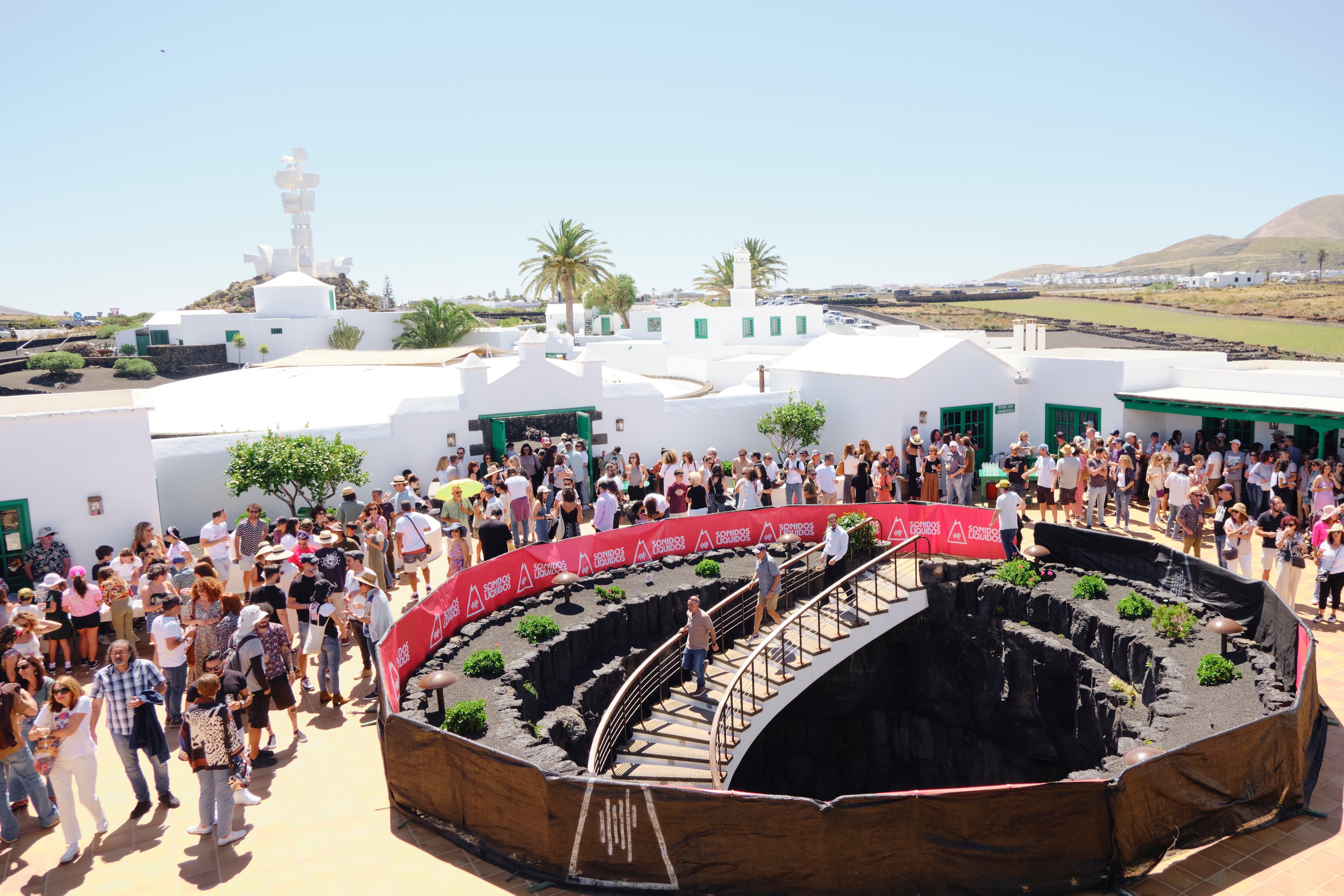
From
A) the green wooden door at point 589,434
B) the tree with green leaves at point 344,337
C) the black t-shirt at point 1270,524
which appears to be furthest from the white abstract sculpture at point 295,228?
the black t-shirt at point 1270,524

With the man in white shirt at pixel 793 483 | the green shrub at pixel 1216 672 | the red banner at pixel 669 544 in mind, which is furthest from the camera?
the man in white shirt at pixel 793 483

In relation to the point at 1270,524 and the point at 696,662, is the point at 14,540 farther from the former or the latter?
the point at 1270,524

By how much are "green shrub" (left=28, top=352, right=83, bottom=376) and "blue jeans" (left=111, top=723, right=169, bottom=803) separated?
186 feet

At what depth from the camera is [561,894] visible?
25.8 ft

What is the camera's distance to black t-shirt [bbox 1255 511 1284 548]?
50.8ft

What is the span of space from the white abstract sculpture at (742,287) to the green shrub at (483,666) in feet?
120

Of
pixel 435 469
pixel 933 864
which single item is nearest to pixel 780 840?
pixel 933 864

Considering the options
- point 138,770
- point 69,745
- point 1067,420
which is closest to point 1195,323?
point 1067,420

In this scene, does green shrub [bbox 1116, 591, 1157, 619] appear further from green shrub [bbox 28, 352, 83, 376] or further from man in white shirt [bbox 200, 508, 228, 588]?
green shrub [bbox 28, 352, 83, 376]

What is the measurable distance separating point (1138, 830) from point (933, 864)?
1867mm

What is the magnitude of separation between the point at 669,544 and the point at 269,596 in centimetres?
768

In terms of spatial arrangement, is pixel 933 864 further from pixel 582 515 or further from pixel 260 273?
pixel 260 273

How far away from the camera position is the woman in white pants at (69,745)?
8234mm

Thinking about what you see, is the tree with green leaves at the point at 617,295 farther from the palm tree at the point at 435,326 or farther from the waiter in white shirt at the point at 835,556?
the waiter in white shirt at the point at 835,556
